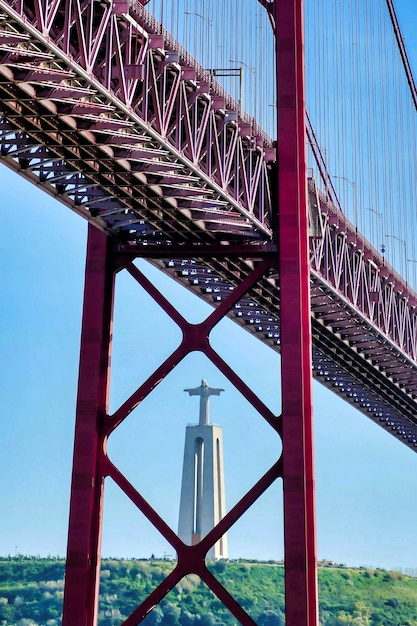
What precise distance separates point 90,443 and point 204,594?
5286cm

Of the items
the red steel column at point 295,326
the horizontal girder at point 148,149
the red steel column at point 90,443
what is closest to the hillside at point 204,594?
the horizontal girder at point 148,149

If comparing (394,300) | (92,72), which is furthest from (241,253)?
(394,300)

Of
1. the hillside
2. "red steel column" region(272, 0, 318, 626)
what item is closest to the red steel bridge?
"red steel column" region(272, 0, 318, 626)

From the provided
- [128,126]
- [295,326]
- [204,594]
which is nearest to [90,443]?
[295,326]

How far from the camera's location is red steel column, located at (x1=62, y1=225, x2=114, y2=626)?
1797 cm

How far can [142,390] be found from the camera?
19250 mm

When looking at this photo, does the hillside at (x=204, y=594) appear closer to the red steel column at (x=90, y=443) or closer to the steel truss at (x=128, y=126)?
the red steel column at (x=90, y=443)

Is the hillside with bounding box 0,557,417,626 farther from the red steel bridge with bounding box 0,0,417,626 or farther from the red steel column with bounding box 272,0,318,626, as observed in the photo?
the red steel column with bounding box 272,0,318,626

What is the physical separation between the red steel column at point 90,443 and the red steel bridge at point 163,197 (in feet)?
0.07

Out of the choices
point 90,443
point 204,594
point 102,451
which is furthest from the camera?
point 204,594

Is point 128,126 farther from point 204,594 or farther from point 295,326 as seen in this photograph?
point 204,594

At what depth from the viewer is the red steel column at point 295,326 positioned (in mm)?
17516

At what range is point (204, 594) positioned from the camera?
229ft

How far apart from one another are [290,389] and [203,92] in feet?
14.5
